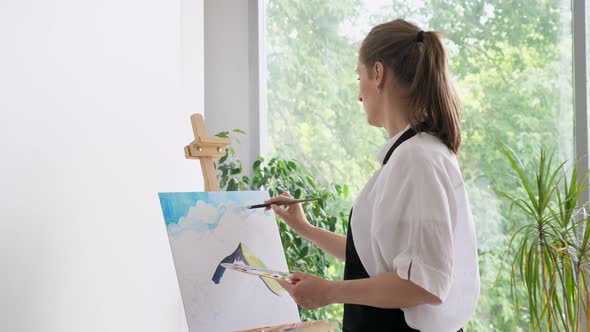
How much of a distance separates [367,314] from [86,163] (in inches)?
36.9

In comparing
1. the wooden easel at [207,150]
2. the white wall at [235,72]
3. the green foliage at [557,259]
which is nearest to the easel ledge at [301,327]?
the wooden easel at [207,150]

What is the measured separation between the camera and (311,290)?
147 cm

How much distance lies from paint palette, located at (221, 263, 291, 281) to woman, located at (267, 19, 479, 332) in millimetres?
70

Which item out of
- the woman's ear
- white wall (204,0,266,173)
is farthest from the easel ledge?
white wall (204,0,266,173)

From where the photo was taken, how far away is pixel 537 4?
2805mm

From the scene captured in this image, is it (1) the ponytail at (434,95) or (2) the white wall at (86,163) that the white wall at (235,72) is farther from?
(1) the ponytail at (434,95)

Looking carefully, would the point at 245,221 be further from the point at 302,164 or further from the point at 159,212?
the point at 302,164

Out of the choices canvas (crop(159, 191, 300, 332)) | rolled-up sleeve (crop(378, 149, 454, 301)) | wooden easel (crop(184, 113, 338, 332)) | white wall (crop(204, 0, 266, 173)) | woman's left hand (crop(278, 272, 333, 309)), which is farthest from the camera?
white wall (crop(204, 0, 266, 173))

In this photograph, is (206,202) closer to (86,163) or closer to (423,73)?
(86,163)

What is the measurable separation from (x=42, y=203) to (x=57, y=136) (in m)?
0.19

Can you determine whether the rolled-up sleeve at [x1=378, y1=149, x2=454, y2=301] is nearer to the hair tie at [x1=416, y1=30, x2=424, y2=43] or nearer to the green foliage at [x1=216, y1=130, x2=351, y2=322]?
the hair tie at [x1=416, y1=30, x2=424, y2=43]

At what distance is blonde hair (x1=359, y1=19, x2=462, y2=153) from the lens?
1.47 meters

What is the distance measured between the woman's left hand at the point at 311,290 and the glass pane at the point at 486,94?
139cm

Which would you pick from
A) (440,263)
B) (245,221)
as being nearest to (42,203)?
(245,221)
